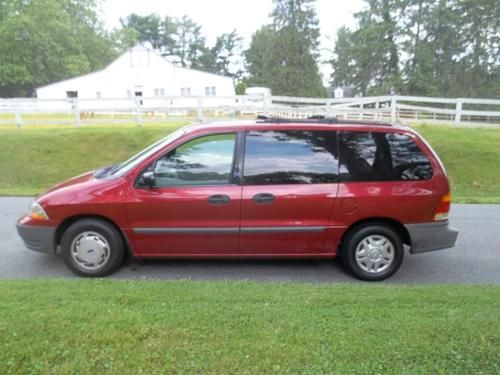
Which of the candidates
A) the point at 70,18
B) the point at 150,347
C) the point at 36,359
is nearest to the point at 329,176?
the point at 150,347

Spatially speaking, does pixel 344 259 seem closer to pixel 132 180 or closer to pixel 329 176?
pixel 329 176

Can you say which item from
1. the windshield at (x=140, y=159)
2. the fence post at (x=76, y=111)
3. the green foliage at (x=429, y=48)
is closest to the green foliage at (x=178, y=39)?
the green foliage at (x=429, y=48)

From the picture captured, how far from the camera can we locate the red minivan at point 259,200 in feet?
14.5

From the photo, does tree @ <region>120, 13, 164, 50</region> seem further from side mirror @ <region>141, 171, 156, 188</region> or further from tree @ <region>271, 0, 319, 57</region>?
side mirror @ <region>141, 171, 156, 188</region>

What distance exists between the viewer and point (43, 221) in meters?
4.47

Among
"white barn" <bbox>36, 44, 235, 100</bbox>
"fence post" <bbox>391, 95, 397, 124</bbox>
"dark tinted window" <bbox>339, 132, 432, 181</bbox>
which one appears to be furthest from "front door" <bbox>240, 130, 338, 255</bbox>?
"white barn" <bbox>36, 44, 235, 100</bbox>

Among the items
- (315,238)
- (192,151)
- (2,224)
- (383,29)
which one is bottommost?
(2,224)

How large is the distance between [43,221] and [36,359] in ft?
6.95

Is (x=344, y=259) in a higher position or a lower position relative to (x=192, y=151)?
lower

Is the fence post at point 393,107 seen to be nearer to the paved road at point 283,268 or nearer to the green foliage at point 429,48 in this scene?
the paved road at point 283,268

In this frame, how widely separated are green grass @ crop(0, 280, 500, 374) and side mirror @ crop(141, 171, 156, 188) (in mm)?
1068

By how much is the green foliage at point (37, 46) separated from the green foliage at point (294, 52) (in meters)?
24.0

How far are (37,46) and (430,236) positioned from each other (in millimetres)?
54277

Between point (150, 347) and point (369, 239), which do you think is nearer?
point (150, 347)
